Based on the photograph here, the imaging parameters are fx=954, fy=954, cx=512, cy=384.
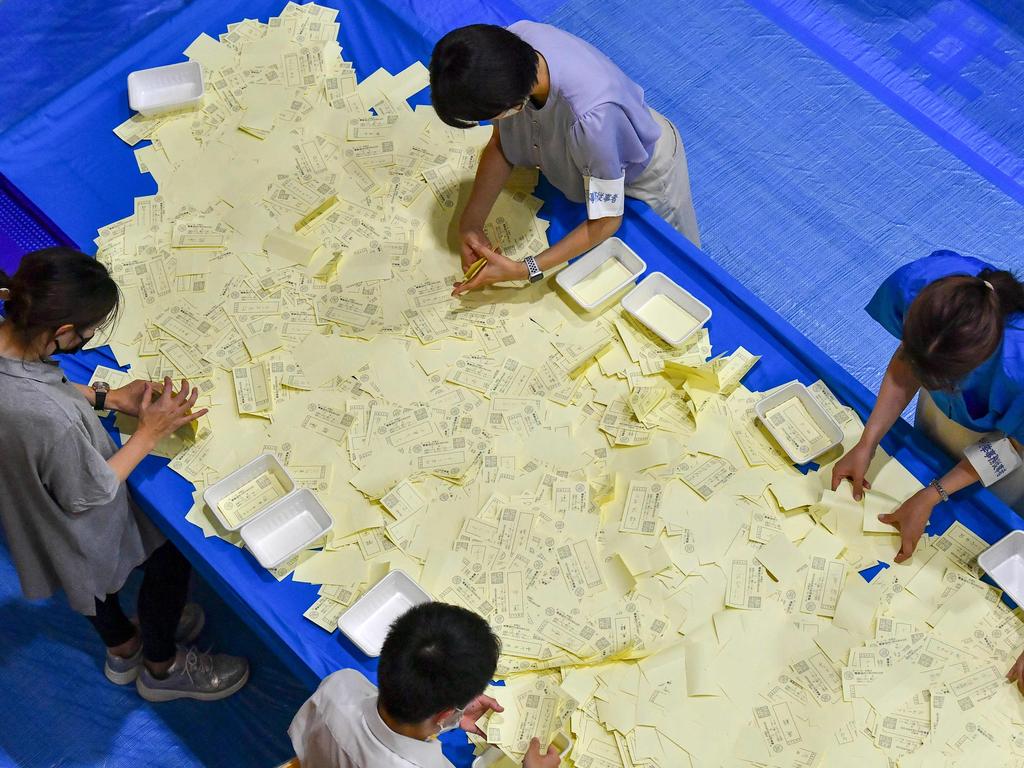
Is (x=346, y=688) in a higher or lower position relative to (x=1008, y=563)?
higher

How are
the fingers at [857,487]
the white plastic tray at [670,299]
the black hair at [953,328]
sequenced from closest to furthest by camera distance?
1. the black hair at [953,328]
2. the fingers at [857,487]
3. the white plastic tray at [670,299]

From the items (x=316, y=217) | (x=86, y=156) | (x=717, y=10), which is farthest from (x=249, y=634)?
(x=717, y=10)

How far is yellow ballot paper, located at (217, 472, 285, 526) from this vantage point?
7.66ft

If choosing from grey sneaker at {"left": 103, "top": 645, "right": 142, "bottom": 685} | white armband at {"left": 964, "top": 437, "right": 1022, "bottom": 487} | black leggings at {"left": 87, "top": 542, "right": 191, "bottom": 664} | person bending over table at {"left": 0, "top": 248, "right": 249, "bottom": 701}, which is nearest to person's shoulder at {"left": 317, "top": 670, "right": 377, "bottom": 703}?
person bending over table at {"left": 0, "top": 248, "right": 249, "bottom": 701}

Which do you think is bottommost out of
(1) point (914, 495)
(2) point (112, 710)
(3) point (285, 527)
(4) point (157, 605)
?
(2) point (112, 710)

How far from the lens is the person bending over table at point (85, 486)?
1867 millimetres

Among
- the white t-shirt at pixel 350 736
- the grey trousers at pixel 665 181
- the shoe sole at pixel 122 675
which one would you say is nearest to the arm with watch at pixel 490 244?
the grey trousers at pixel 665 181

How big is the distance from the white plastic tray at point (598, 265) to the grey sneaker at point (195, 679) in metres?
1.39

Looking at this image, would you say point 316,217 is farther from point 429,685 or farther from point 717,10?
point 717,10

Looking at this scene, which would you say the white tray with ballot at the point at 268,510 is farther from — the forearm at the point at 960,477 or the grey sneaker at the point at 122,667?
the forearm at the point at 960,477

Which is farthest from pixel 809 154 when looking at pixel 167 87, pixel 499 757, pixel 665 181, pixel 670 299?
pixel 499 757

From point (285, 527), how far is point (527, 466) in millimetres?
618

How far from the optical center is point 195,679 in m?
2.63

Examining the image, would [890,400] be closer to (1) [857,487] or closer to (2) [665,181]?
(1) [857,487]
